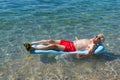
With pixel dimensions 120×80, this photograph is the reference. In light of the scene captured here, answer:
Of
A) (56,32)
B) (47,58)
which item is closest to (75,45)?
(47,58)

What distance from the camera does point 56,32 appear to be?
34.1 feet

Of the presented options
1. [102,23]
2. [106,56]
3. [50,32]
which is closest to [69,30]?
[50,32]

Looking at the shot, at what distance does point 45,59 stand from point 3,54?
1380mm

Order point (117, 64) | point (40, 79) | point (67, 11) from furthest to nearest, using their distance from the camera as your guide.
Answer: point (67, 11) → point (117, 64) → point (40, 79)

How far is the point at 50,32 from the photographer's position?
10.4 metres

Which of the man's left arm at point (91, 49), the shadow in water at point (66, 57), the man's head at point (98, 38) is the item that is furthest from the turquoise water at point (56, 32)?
the man's head at point (98, 38)

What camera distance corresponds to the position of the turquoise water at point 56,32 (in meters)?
7.79

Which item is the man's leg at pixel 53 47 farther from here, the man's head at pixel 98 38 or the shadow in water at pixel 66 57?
the man's head at pixel 98 38

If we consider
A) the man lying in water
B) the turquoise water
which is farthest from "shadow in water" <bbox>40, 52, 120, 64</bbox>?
the man lying in water

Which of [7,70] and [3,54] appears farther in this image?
[3,54]

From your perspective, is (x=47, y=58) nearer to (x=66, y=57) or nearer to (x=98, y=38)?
(x=66, y=57)

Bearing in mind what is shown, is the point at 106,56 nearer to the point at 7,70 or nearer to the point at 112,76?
the point at 112,76

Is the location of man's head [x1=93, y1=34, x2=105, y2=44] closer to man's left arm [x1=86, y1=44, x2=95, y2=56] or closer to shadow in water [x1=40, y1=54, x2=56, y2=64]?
man's left arm [x1=86, y1=44, x2=95, y2=56]

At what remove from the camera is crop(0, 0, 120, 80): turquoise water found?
25.6ft
